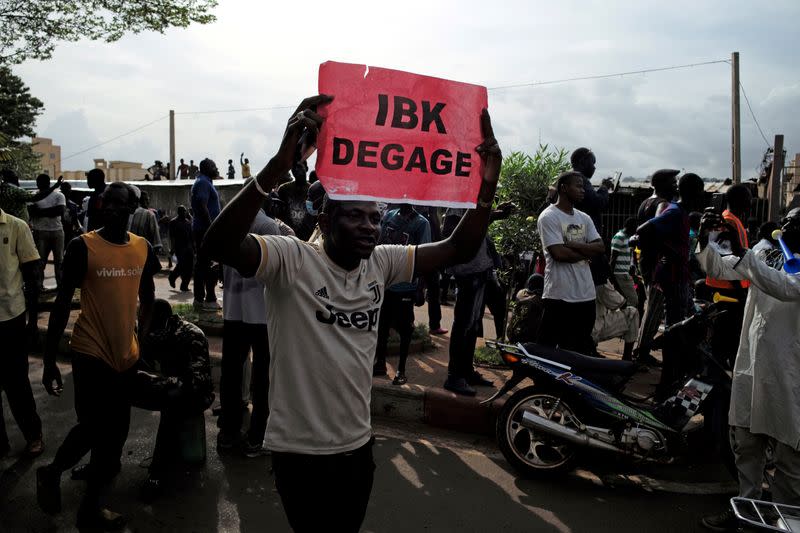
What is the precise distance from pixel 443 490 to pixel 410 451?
2.39 ft

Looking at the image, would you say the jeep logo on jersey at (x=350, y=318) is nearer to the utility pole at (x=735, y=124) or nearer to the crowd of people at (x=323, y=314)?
the crowd of people at (x=323, y=314)

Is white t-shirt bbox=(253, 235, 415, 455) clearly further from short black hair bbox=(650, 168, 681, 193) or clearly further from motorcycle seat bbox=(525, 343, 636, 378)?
short black hair bbox=(650, 168, 681, 193)

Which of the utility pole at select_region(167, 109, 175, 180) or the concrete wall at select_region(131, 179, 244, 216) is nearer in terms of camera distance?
the concrete wall at select_region(131, 179, 244, 216)

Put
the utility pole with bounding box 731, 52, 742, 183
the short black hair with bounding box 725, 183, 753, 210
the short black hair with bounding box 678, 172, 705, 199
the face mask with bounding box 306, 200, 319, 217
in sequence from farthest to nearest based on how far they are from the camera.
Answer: the utility pole with bounding box 731, 52, 742, 183 < the face mask with bounding box 306, 200, 319, 217 < the short black hair with bounding box 725, 183, 753, 210 < the short black hair with bounding box 678, 172, 705, 199

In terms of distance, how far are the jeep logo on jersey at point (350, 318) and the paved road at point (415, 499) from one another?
6.19ft

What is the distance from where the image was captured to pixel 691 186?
5.08 metres

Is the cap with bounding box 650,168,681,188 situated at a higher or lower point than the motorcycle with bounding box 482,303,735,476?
higher

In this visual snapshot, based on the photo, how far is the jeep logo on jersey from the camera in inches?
87.7

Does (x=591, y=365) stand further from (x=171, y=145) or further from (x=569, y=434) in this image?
(x=171, y=145)

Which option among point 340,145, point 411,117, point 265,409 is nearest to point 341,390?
point 340,145

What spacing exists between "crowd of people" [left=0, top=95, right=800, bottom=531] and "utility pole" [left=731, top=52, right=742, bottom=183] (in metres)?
12.1

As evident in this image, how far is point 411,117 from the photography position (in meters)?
2.47

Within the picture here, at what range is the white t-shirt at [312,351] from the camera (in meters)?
2.19

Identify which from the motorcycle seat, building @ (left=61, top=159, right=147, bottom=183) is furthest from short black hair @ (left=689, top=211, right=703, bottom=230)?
building @ (left=61, top=159, right=147, bottom=183)
